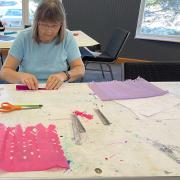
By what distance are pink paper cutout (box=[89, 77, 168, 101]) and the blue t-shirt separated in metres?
0.35

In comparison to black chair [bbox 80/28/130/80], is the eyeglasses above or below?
above

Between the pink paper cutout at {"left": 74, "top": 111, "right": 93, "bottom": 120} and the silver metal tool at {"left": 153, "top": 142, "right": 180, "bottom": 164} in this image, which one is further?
the pink paper cutout at {"left": 74, "top": 111, "right": 93, "bottom": 120}

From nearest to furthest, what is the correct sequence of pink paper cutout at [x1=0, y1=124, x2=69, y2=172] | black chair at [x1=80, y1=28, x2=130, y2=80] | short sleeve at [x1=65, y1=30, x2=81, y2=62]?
pink paper cutout at [x1=0, y1=124, x2=69, y2=172] → short sleeve at [x1=65, y1=30, x2=81, y2=62] → black chair at [x1=80, y1=28, x2=130, y2=80]

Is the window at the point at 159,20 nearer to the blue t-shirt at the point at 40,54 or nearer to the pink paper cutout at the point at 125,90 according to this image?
the blue t-shirt at the point at 40,54

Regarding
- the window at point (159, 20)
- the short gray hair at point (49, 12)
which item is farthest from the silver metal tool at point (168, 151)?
the window at point (159, 20)

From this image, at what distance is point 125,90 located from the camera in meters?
Answer: 1.31

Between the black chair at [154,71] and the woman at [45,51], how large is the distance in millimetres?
290

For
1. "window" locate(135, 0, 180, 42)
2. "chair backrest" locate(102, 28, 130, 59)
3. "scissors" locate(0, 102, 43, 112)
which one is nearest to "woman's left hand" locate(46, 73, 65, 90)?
"scissors" locate(0, 102, 43, 112)

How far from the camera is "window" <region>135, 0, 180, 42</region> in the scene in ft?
14.4

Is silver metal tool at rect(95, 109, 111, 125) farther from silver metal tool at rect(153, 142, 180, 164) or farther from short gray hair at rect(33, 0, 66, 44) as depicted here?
short gray hair at rect(33, 0, 66, 44)

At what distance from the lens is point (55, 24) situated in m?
1.53

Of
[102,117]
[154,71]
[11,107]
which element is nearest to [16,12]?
[154,71]

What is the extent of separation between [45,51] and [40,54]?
0.03m

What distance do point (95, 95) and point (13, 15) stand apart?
3.94m
